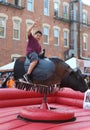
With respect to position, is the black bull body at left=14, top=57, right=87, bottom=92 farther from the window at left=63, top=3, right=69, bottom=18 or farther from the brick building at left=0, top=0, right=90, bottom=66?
the window at left=63, top=3, right=69, bottom=18

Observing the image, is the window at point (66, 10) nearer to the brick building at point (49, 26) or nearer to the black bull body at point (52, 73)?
the brick building at point (49, 26)

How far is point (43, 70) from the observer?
18.4 ft

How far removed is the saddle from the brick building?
17.7m

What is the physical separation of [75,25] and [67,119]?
81.7 feet

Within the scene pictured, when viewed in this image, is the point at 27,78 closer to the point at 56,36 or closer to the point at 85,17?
the point at 56,36

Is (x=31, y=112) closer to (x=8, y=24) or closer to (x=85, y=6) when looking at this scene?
(x=8, y=24)

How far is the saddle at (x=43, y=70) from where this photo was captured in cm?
556

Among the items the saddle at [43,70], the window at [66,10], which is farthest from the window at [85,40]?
the saddle at [43,70]

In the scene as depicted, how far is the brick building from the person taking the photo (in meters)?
24.0

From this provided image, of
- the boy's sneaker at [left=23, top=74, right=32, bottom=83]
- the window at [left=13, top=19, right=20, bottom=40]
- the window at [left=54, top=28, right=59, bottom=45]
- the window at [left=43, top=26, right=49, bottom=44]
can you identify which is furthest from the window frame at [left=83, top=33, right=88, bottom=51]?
the boy's sneaker at [left=23, top=74, right=32, bottom=83]

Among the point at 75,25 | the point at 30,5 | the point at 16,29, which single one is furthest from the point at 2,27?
the point at 75,25

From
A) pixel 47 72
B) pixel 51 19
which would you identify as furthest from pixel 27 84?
pixel 51 19

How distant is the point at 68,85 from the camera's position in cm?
591

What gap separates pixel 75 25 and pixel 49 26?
342cm
